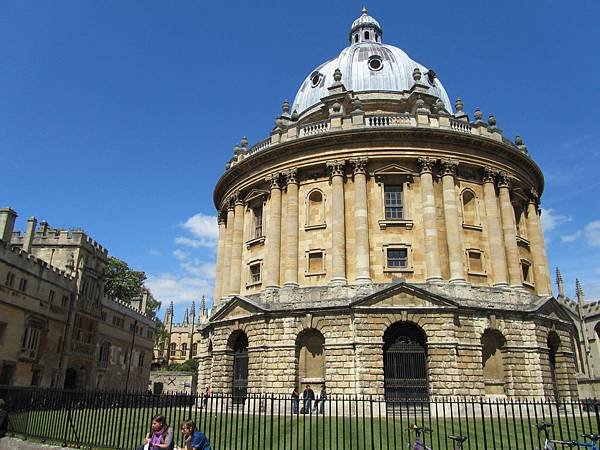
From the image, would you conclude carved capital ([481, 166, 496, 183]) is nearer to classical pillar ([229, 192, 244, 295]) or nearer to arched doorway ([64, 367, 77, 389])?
classical pillar ([229, 192, 244, 295])

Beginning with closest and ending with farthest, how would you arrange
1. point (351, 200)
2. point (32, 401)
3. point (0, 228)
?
point (32, 401)
point (351, 200)
point (0, 228)

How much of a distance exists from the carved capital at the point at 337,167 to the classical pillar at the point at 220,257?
37.3ft

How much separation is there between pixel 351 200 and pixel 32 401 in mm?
19387

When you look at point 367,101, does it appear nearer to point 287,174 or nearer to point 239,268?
point 287,174

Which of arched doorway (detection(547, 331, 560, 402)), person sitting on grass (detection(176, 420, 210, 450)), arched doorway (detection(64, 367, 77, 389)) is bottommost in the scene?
person sitting on grass (detection(176, 420, 210, 450))

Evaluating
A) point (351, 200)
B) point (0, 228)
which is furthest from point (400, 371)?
point (0, 228)

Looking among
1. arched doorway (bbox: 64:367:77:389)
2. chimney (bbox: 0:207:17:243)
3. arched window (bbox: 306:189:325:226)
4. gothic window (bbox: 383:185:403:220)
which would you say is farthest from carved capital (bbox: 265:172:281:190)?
arched doorway (bbox: 64:367:77:389)

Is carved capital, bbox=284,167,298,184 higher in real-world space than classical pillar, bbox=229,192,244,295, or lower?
higher

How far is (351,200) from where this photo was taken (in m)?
29.9

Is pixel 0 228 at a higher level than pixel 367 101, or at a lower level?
lower

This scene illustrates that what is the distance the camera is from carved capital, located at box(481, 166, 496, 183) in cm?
3083

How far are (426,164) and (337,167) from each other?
528 cm

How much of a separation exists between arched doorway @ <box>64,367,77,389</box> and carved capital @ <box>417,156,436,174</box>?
32.9 m

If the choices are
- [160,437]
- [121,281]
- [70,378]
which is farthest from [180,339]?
[160,437]
